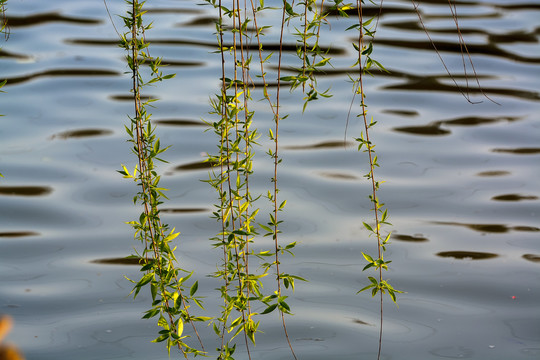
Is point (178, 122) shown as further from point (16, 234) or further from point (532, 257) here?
point (532, 257)

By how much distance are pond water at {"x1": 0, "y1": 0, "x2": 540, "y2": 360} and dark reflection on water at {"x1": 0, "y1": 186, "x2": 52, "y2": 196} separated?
0.4 inches

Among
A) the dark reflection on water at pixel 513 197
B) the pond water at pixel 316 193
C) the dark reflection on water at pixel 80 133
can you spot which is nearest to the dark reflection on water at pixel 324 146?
the pond water at pixel 316 193

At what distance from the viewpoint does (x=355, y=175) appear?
141 inches

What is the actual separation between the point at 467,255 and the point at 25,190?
1865mm

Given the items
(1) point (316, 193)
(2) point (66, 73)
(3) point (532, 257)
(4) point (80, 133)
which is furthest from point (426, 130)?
(2) point (66, 73)

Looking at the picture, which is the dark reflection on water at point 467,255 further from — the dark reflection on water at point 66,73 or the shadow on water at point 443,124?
the dark reflection on water at point 66,73

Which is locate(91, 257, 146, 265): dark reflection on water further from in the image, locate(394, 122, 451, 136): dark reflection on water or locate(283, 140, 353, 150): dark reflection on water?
locate(394, 122, 451, 136): dark reflection on water

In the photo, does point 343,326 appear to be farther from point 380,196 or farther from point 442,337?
point 380,196

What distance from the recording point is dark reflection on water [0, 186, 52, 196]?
3400 mm

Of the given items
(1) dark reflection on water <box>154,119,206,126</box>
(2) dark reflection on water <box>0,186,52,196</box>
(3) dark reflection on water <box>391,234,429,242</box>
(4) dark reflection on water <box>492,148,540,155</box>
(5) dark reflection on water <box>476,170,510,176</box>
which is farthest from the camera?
(1) dark reflection on water <box>154,119,206,126</box>

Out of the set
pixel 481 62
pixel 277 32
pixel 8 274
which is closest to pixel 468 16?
pixel 481 62

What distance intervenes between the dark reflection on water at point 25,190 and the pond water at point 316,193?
0.04ft

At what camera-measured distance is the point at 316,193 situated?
3.42 m

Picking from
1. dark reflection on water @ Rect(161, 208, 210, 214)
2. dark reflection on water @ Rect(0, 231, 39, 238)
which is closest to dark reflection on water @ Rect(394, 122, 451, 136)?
dark reflection on water @ Rect(161, 208, 210, 214)
